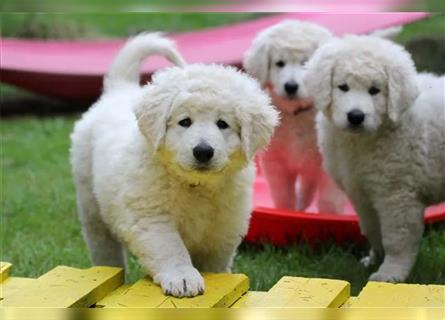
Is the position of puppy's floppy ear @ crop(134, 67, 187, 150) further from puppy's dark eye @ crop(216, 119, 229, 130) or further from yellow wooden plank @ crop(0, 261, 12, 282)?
yellow wooden plank @ crop(0, 261, 12, 282)

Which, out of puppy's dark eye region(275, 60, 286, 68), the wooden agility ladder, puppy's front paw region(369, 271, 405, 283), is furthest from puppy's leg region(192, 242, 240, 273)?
puppy's dark eye region(275, 60, 286, 68)

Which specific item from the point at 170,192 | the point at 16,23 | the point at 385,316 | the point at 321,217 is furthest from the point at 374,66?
the point at 16,23

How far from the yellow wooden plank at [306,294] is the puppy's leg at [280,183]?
1.87m

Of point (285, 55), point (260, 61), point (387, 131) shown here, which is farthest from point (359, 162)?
point (260, 61)

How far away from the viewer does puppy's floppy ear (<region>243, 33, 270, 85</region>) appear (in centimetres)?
501

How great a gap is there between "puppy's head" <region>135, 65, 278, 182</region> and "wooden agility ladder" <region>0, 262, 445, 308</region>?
0.42 meters

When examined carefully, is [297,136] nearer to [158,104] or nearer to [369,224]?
[369,224]

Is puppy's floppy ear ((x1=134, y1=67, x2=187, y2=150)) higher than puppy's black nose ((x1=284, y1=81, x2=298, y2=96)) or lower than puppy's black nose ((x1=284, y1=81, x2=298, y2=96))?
higher

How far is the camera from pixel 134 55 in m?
4.23

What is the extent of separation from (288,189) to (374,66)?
124cm

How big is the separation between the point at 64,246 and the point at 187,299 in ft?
6.46

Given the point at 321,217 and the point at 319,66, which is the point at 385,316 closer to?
the point at 319,66

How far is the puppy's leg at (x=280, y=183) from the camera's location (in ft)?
16.7

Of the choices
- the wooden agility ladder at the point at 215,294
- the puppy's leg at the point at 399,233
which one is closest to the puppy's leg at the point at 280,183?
the puppy's leg at the point at 399,233
